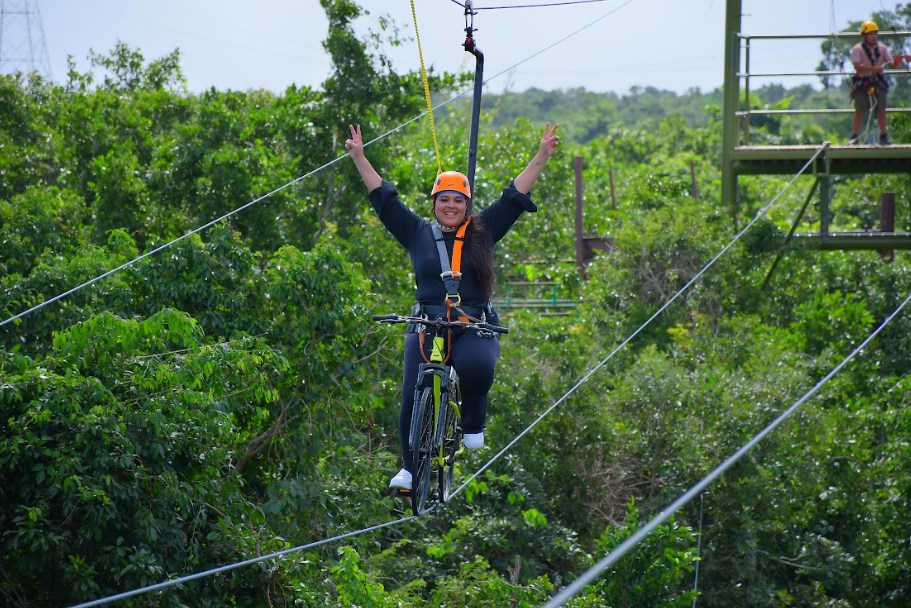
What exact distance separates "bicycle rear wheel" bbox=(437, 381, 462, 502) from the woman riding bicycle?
13 centimetres

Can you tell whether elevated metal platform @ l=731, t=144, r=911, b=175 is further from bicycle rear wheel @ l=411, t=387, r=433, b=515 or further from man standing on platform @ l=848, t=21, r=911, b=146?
bicycle rear wheel @ l=411, t=387, r=433, b=515

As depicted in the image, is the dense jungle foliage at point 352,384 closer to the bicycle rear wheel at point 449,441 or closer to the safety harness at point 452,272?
the bicycle rear wheel at point 449,441

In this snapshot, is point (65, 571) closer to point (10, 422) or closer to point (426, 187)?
point (10, 422)

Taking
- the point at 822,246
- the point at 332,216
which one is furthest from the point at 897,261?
the point at 332,216

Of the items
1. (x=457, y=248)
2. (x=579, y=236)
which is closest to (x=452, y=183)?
(x=457, y=248)

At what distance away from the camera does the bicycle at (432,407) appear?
7379 millimetres

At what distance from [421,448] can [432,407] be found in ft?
0.74

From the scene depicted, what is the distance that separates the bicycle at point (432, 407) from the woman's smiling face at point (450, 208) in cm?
52

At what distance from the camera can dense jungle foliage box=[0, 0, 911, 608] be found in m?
9.82

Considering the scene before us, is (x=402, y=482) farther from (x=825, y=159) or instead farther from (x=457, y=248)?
(x=825, y=159)

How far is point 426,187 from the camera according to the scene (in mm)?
21016

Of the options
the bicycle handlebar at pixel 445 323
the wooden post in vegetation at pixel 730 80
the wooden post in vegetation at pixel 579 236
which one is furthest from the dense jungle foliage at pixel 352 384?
the bicycle handlebar at pixel 445 323

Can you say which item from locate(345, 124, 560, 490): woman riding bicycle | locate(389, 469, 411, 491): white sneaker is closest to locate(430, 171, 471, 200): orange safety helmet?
locate(345, 124, 560, 490): woman riding bicycle

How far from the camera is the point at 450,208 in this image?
24.5 ft
